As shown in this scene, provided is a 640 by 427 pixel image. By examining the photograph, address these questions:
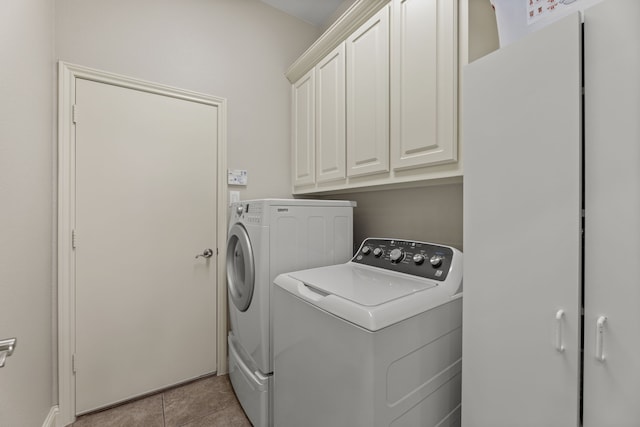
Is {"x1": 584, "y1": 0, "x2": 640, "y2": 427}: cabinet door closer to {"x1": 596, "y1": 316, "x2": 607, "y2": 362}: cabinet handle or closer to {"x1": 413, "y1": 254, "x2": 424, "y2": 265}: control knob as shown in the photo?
{"x1": 596, "y1": 316, "x2": 607, "y2": 362}: cabinet handle

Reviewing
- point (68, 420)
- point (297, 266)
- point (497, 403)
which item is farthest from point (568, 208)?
point (68, 420)

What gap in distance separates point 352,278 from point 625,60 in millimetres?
1088

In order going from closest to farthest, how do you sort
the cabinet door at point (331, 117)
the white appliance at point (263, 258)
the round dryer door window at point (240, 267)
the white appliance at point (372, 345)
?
1. the white appliance at point (372, 345)
2. the white appliance at point (263, 258)
3. the round dryer door window at point (240, 267)
4. the cabinet door at point (331, 117)

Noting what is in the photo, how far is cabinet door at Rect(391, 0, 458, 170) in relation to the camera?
115cm

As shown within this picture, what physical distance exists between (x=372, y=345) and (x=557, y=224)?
0.59m

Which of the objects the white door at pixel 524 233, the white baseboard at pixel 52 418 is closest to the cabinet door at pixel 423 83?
the white door at pixel 524 233

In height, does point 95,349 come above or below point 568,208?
below

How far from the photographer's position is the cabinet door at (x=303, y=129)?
6.97 ft

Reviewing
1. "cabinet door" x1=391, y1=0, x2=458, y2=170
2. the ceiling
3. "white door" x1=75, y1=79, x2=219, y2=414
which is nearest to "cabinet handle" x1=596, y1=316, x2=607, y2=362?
"cabinet door" x1=391, y1=0, x2=458, y2=170

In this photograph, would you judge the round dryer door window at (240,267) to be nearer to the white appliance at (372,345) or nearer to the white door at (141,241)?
the white door at (141,241)

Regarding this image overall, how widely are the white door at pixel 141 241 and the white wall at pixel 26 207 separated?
170 mm

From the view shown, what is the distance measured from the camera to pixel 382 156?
150 cm

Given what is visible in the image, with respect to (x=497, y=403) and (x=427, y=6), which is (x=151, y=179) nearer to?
(x=427, y=6)

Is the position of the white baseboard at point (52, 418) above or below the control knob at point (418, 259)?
below
